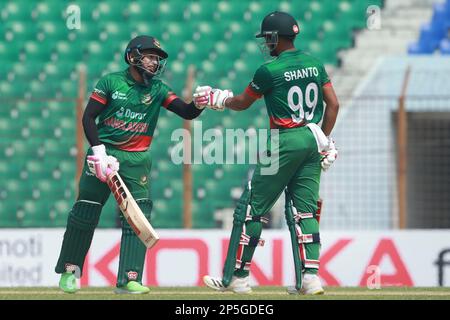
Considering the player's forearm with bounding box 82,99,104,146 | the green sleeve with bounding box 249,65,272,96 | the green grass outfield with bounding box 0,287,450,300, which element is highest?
the green sleeve with bounding box 249,65,272,96

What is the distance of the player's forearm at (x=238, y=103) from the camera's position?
383 inches

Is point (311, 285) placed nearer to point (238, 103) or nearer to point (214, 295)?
point (214, 295)

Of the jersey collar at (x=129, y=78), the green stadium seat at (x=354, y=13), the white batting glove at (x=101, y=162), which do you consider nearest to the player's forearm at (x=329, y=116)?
the jersey collar at (x=129, y=78)

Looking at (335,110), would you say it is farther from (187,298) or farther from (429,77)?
(429,77)

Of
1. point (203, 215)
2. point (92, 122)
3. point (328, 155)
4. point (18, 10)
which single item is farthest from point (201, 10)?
point (328, 155)

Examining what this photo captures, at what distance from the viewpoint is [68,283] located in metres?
10.0

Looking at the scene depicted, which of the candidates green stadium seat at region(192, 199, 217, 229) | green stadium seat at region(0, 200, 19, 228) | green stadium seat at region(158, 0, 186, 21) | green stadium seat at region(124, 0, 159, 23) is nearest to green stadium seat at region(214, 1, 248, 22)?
green stadium seat at region(158, 0, 186, 21)

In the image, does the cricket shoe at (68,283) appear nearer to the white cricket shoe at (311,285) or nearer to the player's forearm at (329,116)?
the white cricket shoe at (311,285)

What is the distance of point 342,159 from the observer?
48.8 feet

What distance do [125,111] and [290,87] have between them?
4.23 ft

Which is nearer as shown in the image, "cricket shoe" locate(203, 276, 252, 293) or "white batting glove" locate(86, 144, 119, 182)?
"white batting glove" locate(86, 144, 119, 182)

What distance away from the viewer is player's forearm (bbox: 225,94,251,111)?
9.73m

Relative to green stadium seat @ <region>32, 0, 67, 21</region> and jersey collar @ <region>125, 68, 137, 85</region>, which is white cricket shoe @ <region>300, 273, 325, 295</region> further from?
green stadium seat @ <region>32, 0, 67, 21</region>

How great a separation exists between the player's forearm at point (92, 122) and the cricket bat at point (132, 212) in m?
0.28
